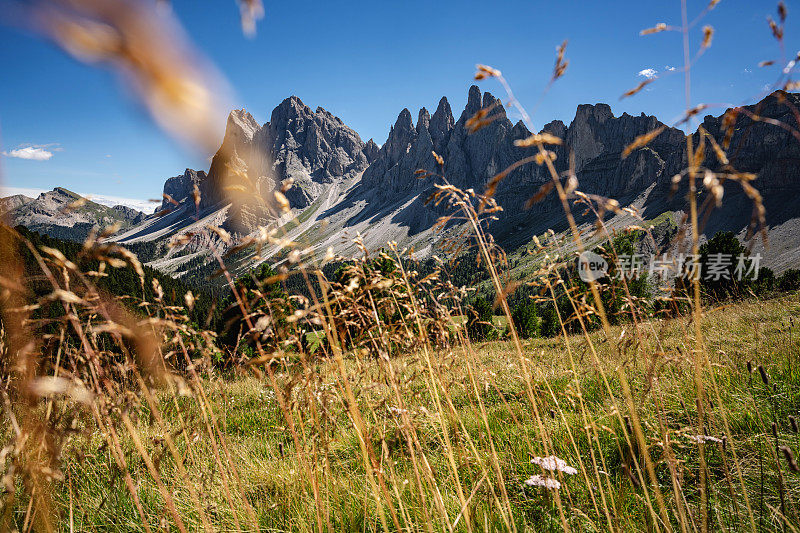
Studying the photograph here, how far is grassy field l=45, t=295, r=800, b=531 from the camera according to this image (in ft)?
6.55

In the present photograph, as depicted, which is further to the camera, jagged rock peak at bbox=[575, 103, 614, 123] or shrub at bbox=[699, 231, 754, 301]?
jagged rock peak at bbox=[575, 103, 614, 123]

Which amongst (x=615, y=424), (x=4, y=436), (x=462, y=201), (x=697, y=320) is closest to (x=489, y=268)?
(x=462, y=201)

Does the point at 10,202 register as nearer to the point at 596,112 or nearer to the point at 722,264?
the point at 722,264

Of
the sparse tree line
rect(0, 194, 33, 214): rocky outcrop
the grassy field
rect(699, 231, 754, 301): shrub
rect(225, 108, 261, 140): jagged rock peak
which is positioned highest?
rect(225, 108, 261, 140): jagged rock peak

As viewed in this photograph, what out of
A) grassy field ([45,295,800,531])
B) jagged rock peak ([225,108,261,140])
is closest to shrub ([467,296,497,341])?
grassy field ([45,295,800,531])

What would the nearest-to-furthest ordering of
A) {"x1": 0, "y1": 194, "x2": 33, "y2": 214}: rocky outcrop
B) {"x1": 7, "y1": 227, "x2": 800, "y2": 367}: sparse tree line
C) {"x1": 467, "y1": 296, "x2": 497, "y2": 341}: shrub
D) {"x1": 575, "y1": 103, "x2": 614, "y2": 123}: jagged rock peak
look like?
{"x1": 0, "y1": 194, "x2": 33, "y2": 214}: rocky outcrop < {"x1": 7, "y1": 227, "x2": 800, "y2": 367}: sparse tree line < {"x1": 467, "y1": 296, "x2": 497, "y2": 341}: shrub < {"x1": 575, "y1": 103, "x2": 614, "y2": 123}: jagged rock peak

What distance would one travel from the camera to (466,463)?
2586 mm

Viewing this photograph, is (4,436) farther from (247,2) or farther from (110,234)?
(247,2)

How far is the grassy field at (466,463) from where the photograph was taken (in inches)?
78.5

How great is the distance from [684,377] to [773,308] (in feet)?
33.5

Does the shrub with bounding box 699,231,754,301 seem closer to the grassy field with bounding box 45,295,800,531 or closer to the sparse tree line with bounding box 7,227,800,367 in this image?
the grassy field with bounding box 45,295,800,531

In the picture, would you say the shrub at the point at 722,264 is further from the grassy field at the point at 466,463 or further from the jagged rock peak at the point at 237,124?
the jagged rock peak at the point at 237,124

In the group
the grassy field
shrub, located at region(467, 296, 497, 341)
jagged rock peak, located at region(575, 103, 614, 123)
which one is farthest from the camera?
jagged rock peak, located at region(575, 103, 614, 123)

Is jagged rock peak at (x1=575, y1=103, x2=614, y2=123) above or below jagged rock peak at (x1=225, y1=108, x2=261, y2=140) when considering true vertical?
above
